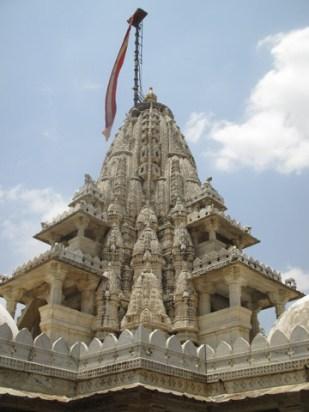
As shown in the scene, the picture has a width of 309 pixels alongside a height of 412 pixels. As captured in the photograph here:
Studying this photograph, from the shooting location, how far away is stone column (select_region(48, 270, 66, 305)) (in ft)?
100

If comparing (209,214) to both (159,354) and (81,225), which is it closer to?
(81,225)

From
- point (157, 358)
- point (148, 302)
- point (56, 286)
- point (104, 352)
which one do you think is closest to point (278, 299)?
point (148, 302)

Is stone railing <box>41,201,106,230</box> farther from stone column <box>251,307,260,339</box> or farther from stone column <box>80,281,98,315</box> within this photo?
stone column <box>251,307,260,339</box>

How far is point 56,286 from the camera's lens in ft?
102

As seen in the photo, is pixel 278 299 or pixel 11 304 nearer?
pixel 278 299

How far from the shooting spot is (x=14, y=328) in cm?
1825

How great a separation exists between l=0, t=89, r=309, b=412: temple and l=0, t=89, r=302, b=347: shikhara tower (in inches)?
3.7

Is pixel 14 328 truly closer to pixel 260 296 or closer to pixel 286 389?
pixel 286 389

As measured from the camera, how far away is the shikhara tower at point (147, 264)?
100 ft

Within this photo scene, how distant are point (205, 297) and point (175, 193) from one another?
378 inches

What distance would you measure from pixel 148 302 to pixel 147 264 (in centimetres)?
Answer: 388

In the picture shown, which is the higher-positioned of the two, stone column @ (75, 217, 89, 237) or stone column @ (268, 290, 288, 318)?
stone column @ (75, 217, 89, 237)

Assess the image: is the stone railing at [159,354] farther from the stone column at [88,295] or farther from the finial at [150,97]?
the finial at [150,97]

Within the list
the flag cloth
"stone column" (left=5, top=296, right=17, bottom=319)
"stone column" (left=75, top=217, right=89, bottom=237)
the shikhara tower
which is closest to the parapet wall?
the shikhara tower
